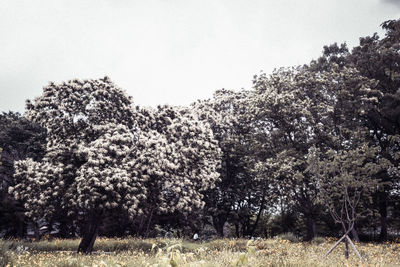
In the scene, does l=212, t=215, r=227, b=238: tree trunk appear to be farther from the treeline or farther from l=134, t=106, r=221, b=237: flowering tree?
l=134, t=106, r=221, b=237: flowering tree

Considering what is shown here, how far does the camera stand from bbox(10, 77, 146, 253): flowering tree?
43.1 ft

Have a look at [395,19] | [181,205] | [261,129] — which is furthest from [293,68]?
[181,205]

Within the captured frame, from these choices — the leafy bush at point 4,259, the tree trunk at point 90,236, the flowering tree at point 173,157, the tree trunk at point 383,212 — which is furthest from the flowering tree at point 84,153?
the tree trunk at point 383,212

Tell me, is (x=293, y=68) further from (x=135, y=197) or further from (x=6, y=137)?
Answer: (x=6, y=137)

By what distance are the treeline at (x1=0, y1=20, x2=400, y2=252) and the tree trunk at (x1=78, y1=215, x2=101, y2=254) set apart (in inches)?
2.8

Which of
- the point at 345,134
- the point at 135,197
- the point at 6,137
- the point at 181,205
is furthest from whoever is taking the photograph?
the point at 6,137

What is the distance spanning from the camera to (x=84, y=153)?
14.1 metres

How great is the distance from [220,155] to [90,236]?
10.5 metres

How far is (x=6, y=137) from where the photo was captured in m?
27.0

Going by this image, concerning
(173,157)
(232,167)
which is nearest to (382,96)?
(232,167)

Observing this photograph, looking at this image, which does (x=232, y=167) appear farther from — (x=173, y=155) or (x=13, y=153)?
(x=13, y=153)

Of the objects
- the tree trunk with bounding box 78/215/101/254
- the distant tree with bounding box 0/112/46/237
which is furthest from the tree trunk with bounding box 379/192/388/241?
the distant tree with bounding box 0/112/46/237

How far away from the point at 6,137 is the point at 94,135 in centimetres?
1734

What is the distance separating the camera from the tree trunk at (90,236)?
14007 mm
